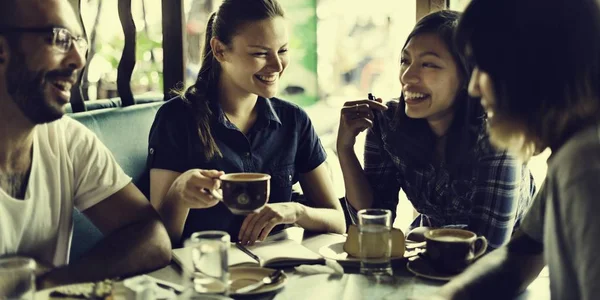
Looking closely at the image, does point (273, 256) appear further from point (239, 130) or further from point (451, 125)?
point (451, 125)

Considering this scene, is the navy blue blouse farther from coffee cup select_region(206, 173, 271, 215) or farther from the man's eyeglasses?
coffee cup select_region(206, 173, 271, 215)

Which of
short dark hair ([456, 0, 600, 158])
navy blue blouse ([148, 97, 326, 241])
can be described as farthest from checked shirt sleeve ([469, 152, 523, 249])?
short dark hair ([456, 0, 600, 158])

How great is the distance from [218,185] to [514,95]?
0.83m

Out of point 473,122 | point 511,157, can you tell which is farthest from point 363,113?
point 511,157

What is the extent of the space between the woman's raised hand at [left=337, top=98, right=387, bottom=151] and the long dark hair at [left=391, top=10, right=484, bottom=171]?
93 millimetres

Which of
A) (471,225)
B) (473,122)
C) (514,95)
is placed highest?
(514,95)

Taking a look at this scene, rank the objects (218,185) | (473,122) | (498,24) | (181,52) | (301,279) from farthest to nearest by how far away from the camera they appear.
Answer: (181,52) → (473,122) → (218,185) → (301,279) → (498,24)

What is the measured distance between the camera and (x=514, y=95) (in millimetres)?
1201

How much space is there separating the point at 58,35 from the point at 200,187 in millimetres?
532

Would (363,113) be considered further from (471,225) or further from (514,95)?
(514,95)

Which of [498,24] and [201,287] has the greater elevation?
[498,24]

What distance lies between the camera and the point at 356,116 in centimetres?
218

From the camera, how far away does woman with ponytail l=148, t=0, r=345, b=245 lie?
2039mm

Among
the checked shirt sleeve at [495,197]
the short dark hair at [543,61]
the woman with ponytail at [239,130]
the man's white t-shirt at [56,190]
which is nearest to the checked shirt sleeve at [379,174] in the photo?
the woman with ponytail at [239,130]
